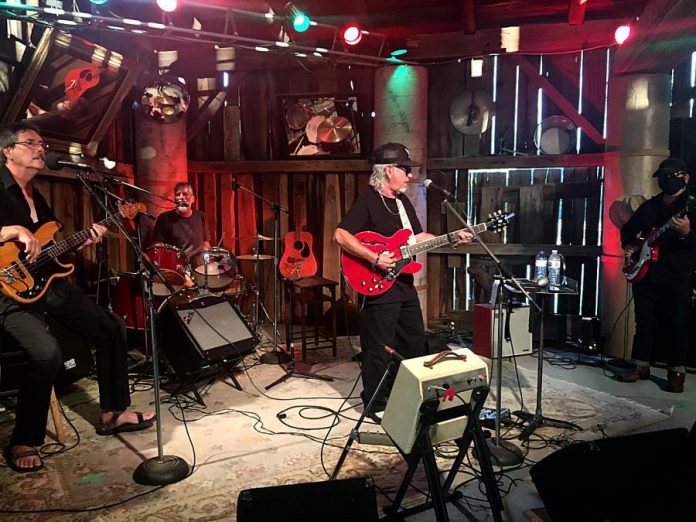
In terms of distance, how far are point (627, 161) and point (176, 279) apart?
5.16m

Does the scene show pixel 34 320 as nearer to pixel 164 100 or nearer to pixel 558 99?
pixel 164 100

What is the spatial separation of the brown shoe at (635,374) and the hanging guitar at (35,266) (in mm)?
4846

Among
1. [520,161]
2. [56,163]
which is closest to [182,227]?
[56,163]

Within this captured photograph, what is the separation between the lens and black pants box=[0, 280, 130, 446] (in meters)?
3.36

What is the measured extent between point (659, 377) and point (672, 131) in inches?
118

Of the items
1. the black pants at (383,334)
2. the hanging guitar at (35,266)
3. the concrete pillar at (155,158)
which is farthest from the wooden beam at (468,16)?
the hanging guitar at (35,266)

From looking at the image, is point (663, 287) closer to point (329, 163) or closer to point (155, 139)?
point (329, 163)

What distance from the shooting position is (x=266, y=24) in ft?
20.0

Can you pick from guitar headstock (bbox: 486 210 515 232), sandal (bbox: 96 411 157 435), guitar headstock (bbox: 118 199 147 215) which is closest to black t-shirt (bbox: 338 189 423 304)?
guitar headstock (bbox: 486 210 515 232)

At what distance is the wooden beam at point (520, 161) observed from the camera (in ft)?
21.5

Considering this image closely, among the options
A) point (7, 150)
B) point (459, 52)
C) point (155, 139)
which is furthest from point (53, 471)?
point (459, 52)

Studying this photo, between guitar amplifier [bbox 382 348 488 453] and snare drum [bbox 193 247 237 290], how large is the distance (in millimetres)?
3558

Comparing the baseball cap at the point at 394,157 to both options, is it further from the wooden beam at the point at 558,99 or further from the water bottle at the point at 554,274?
the wooden beam at the point at 558,99

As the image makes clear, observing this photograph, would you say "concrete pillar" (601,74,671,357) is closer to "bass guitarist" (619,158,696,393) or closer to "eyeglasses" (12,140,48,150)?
"bass guitarist" (619,158,696,393)
